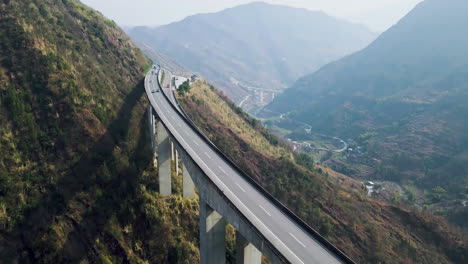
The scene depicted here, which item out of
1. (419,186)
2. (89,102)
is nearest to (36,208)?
(89,102)

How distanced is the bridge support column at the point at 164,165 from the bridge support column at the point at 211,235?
1902cm

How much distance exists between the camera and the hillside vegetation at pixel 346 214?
7025cm

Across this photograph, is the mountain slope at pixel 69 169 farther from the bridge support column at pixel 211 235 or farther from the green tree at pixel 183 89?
the green tree at pixel 183 89

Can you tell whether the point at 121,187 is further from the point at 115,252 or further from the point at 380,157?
the point at 380,157

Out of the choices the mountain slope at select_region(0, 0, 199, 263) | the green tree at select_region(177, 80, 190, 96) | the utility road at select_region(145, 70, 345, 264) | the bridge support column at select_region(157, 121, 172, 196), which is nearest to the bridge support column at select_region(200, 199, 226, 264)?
the utility road at select_region(145, 70, 345, 264)

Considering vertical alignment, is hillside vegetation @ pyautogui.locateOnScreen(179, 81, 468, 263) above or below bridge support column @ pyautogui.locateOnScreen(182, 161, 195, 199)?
below

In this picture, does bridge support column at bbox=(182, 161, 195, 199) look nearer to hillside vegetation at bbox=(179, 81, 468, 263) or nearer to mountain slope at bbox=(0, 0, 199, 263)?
mountain slope at bbox=(0, 0, 199, 263)

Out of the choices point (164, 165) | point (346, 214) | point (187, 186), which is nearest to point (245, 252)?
point (187, 186)

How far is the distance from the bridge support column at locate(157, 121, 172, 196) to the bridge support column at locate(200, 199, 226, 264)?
62.4 ft

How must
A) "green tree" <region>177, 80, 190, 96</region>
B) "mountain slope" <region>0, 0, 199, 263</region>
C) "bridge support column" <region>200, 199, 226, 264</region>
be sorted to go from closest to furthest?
"bridge support column" <region>200, 199, 226, 264</region>
"mountain slope" <region>0, 0, 199, 263</region>
"green tree" <region>177, 80, 190, 96</region>

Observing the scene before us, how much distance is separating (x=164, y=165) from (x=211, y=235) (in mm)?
20673

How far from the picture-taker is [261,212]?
111 feet

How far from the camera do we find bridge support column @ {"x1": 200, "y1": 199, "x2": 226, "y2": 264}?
3572cm

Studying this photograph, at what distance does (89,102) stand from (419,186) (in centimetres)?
15096
